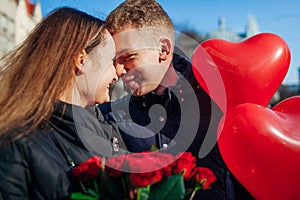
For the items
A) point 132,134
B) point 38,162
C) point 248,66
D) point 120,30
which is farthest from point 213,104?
point 38,162

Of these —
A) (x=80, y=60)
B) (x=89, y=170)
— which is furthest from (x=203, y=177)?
(x=80, y=60)

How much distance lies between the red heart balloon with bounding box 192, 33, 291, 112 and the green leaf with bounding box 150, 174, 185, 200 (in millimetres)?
756

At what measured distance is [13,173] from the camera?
1266mm

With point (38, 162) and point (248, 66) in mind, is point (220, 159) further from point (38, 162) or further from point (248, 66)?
point (38, 162)

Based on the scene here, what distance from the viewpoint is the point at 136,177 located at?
1170 millimetres

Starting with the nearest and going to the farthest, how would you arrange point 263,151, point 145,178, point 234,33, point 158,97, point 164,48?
point 145,178 < point 263,151 < point 158,97 < point 164,48 < point 234,33

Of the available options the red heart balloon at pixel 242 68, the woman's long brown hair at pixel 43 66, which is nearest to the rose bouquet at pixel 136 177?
the woman's long brown hair at pixel 43 66

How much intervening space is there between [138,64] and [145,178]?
44.5 inches

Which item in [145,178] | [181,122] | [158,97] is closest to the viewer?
[145,178]

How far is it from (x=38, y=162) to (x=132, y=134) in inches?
25.0

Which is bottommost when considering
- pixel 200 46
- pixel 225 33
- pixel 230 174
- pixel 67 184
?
pixel 225 33

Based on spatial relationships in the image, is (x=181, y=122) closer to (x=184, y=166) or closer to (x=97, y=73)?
(x=97, y=73)

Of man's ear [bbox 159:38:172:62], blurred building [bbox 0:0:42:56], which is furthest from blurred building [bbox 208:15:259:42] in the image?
man's ear [bbox 159:38:172:62]

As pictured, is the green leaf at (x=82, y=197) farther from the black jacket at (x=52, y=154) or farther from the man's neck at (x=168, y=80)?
the man's neck at (x=168, y=80)
